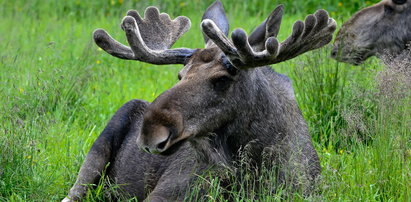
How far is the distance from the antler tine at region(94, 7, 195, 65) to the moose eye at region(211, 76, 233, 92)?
40 cm

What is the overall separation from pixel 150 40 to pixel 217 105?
1154 mm

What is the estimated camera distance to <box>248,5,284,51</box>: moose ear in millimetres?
5066

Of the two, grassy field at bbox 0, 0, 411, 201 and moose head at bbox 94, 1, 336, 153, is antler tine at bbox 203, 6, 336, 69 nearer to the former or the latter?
moose head at bbox 94, 1, 336, 153

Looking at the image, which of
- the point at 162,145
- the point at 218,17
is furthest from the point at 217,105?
the point at 218,17

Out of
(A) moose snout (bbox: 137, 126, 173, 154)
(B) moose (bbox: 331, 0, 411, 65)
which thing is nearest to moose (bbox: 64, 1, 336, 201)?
(A) moose snout (bbox: 137, 126, 173, 154)

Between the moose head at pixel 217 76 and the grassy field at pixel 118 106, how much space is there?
0.51 meters

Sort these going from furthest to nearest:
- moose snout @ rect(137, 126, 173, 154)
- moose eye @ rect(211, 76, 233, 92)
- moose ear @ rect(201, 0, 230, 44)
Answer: moose ear @ rect(201, 0, 230, 44) → moose eye @ rect(211, 76, 233, 92) → moose snout @ rect(137, 126, 173, 154)

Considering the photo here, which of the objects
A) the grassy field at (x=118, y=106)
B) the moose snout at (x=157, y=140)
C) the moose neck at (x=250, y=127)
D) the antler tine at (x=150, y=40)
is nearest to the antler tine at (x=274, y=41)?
the moose neck at (x=250, y=127)

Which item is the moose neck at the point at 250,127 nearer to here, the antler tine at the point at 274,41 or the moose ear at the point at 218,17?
the antler tine at the point at 274,41

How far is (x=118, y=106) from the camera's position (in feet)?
27.5

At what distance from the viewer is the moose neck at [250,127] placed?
16.9ft

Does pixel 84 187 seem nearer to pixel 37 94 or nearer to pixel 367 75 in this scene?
pixel 37 94

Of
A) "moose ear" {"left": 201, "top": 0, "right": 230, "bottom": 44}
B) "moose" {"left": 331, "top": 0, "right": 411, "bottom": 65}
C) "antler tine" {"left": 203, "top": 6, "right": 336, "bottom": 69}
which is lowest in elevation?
"moose" {"left": 331, "top": 0, "right": 411, "bottom": 65}

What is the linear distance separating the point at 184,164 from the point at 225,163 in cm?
55
